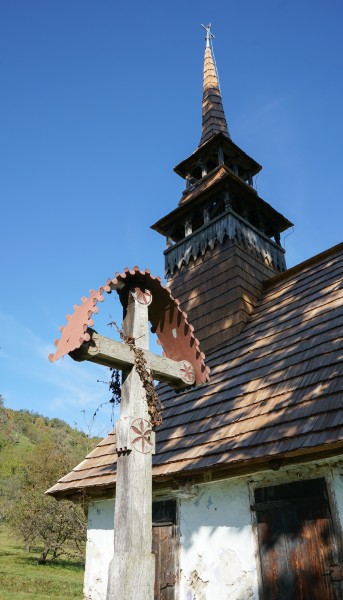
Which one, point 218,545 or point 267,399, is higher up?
point 267,399

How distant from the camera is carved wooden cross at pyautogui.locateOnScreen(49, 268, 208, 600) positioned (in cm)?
269

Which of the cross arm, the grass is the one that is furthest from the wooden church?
the grass

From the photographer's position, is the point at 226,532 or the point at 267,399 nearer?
the point at 226,532

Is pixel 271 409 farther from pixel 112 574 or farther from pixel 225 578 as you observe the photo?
pixel 112 574

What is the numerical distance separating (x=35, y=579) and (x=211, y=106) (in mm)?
17895

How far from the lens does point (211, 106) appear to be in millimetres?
16312

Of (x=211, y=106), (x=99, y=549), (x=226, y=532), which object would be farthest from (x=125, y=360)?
(x=211, y=106)

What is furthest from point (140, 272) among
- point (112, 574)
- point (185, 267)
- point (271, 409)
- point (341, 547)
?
point (185, 267)

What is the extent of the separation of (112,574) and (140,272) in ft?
6.87

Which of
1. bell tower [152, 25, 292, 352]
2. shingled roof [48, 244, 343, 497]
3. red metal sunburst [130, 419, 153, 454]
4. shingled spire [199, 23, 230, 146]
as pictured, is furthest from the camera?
shingled spire [199, 23, 230, 146]

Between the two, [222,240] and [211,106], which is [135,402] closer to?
[222,240]

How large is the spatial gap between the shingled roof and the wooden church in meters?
0.02

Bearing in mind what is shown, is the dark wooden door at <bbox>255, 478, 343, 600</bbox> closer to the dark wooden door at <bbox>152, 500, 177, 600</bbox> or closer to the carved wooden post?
the dark wooden door at <bbox>152, 500, 177, 600</bbox>

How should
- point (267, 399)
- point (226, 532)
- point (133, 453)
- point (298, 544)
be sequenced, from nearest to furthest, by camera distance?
1. point (133, 453)
2. point (298, 544)
3. point (226, 532)
4. point (267, 399)
